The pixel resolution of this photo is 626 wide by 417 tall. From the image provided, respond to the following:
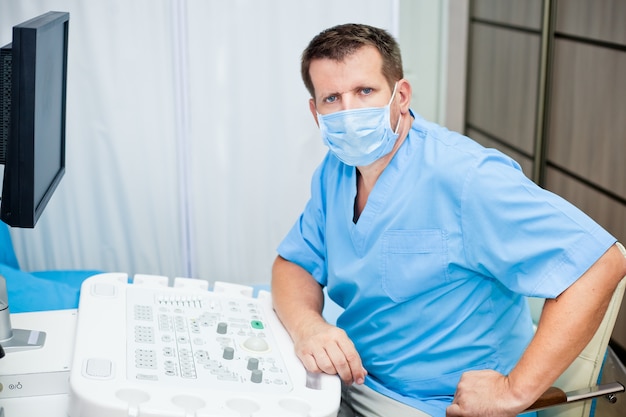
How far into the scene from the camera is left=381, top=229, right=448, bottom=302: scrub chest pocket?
58.0 inches

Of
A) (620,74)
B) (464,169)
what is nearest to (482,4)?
(620,74)

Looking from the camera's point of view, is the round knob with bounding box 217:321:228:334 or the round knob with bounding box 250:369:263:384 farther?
the round knob with bounding box 217:321:228:334

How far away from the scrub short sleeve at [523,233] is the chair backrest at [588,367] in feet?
0.78

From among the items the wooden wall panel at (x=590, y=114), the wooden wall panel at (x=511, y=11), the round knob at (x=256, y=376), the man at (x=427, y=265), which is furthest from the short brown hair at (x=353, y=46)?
the wooden wall panel at (x=511, y=11)

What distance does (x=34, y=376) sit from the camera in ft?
4.42

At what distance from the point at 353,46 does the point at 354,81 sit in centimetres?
7

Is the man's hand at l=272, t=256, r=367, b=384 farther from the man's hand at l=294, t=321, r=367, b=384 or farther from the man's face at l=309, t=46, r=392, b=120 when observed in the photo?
the man's face at l=309, t=46, r=392, b=120

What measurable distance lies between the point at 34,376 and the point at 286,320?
0.47 metres

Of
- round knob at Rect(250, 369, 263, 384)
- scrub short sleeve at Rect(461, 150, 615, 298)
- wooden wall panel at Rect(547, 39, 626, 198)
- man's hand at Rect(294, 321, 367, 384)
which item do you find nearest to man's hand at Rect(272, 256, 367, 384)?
man's hand at Rect(294, 321, 367, 384)

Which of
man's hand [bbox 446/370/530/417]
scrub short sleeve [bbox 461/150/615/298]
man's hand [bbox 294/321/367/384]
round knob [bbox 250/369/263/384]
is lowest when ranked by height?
man's hand [bbox 446/370/530/417]

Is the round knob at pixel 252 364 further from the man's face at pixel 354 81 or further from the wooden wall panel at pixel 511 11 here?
the wooden wall panel at pixel 511 11

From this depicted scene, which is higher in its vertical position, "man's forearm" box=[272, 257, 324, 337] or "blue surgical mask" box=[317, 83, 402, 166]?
"blue surgical mask" box=[317, 83, 402, 166]

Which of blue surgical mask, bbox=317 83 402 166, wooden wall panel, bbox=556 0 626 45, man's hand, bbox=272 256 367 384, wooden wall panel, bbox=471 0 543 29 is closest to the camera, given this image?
man's hand, bbox=272 256 367 384

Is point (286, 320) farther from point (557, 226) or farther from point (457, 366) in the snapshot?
point (557, 226)
